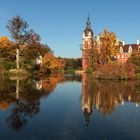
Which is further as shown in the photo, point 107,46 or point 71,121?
point 107,46

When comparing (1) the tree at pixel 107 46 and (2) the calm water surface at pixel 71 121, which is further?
(1) the tree at pixel 107 46

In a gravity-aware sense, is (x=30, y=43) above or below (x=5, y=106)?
above

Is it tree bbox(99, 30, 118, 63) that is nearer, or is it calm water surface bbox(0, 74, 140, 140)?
calm water surface bbox(0, 74, 140, 140)

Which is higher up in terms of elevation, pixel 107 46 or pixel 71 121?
pixel 107 46

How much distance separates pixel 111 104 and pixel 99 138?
7.78 m

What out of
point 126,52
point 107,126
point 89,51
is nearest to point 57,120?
point 107,126

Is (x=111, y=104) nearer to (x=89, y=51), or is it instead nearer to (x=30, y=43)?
(x=30, y=43)

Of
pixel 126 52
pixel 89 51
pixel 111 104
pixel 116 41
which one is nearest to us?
pixel 111 104

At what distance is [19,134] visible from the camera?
32.4 ft

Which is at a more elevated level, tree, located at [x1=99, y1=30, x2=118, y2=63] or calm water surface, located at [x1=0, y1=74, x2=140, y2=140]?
tree, located at [x1=99, y1=30, x2=118, y2=63]

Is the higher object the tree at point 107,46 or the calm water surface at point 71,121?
the tree at point 107,46

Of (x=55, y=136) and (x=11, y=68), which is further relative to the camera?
(x=11, y=68)

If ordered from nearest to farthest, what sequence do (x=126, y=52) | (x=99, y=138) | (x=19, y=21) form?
(x=99, y=138) < (x=19, y=21) < (x=126, y=52)

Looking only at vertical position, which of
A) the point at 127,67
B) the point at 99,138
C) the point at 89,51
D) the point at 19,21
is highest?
the point at 19,21
